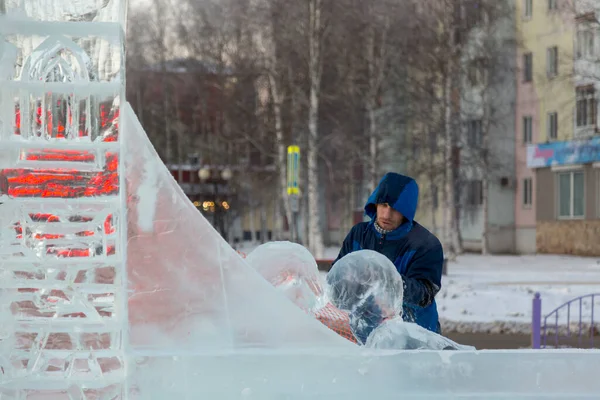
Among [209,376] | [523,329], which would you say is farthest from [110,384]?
[523,329]

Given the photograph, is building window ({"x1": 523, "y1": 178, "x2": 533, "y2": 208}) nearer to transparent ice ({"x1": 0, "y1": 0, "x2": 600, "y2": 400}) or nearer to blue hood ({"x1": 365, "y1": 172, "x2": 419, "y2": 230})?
blue hood ({"x1": 365, "y1": 172, "x2": 419, "y2": 230})

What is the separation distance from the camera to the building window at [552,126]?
31422mm

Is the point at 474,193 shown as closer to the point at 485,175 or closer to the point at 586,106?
the point at 485,175

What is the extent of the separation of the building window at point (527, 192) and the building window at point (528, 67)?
3.77 m

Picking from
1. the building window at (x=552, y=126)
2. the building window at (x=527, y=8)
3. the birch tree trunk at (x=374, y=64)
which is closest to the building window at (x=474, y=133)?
the building window at (x=552, y=126)

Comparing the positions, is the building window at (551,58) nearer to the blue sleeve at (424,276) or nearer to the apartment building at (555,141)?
the apartment building at (555,141)

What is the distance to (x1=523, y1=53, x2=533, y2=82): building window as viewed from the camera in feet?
106

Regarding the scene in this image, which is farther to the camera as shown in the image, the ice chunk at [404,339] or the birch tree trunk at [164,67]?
the birch tree trunk at [164,67]

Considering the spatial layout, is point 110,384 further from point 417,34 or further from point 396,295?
point 417,34

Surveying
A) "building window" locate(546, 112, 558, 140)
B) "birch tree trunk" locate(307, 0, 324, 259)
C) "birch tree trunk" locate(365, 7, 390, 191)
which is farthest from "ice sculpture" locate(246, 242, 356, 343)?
"building window" locate(546, 112, 558, 140)

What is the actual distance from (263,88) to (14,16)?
28.8 metres

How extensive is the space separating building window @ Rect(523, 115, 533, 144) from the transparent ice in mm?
32118

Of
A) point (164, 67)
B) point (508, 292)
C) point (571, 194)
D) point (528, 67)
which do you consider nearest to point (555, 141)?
point (571, 194)

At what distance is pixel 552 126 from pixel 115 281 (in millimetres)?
31499
